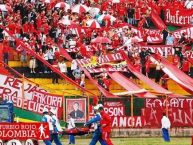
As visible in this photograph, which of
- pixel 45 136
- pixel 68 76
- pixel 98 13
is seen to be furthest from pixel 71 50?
pixel 45 136

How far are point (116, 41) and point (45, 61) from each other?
5.66m

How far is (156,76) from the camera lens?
50.4 m

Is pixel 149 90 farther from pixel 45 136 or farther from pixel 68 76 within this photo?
pixel 45 136

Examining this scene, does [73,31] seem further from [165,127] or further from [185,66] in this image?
[165,127]

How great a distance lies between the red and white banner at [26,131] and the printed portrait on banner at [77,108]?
1211 cm

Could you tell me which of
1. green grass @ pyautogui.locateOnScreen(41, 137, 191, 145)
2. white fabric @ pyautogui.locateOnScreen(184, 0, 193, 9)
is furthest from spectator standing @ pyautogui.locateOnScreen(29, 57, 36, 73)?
white fabric @ pyautogui.locateOnScreen(184, 0, 193, 9)

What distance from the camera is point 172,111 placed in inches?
1815

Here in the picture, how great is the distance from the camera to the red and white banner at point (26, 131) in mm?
32625

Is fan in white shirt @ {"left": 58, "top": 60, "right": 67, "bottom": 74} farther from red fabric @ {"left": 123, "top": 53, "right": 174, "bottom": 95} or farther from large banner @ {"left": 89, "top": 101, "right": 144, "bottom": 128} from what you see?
large banner @ {"left": 89, "top": 101, "right": 144, "bottom": 128}

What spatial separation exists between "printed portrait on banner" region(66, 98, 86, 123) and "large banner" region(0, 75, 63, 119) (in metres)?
0.36

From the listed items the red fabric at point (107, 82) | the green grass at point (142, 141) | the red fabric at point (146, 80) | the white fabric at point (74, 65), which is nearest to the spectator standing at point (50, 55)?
the white fabric at point (74, 65)

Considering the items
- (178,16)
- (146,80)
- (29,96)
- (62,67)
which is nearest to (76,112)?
(29,96)

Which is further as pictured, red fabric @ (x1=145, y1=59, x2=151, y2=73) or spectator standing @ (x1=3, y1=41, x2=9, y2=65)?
red fabric @ (x1=145, y1=59, x2=151, y2=73)

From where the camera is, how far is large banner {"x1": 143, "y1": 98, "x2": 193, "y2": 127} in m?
45.9
